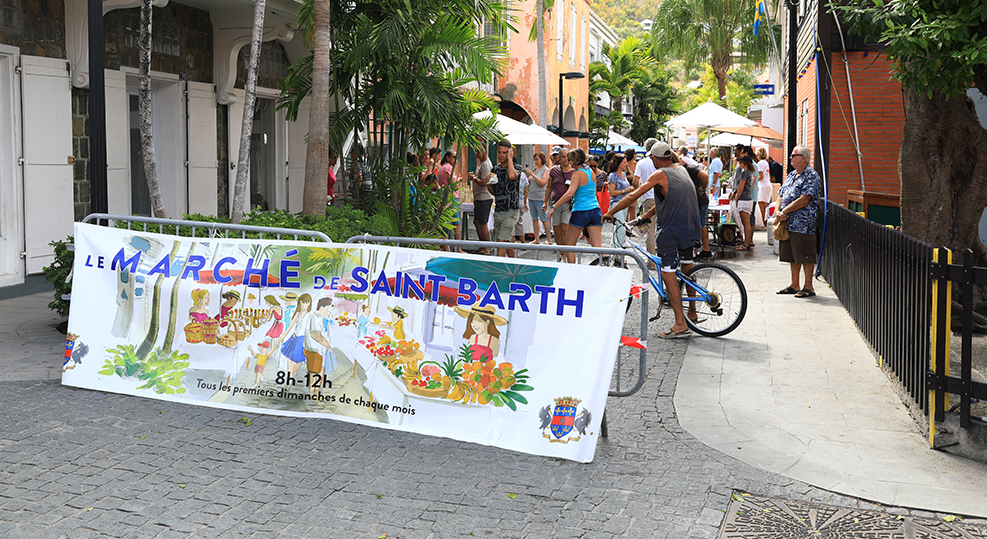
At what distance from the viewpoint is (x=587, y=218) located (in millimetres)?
12828

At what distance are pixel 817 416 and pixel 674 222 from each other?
295 centimetres

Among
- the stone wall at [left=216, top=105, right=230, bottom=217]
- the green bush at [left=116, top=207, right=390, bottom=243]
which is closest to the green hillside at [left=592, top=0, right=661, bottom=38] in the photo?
the stone wall at [left=216, top=105, right=230, bottom=217]

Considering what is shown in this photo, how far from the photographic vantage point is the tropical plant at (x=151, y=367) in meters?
6.22

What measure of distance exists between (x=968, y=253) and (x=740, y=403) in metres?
1.91

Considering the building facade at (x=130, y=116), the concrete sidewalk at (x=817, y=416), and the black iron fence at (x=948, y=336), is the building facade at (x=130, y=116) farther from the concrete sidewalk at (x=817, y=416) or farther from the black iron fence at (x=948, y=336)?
the black iron fence at (x=948, y=336)

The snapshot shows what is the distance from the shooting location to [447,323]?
217 inches

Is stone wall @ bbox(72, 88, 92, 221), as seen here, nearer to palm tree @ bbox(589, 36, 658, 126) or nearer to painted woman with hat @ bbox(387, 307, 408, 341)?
painted woman with hat @ bbox(387, 307, 408, 341)

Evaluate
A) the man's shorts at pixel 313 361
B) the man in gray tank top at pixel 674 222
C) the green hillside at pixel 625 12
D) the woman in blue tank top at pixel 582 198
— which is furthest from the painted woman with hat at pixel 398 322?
Answer: the green hillside at pixel 625 12

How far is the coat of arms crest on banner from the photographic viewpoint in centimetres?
521

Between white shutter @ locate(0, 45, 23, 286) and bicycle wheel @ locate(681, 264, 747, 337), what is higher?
white shutter @ locate(0, 45, 23, 286)

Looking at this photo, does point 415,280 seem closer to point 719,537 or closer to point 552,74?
point 719,537

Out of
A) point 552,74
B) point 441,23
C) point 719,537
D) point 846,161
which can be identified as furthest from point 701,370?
point 552,74

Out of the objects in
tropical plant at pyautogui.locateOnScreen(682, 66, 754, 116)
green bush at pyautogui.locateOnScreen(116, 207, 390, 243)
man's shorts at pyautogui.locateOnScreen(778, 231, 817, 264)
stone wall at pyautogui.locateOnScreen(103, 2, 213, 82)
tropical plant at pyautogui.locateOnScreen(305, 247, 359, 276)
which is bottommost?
man's shorts at pyautogui.locateOnScreen(778, 231, 817, 264)

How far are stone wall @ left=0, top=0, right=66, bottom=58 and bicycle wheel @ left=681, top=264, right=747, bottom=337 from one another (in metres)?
7.80
